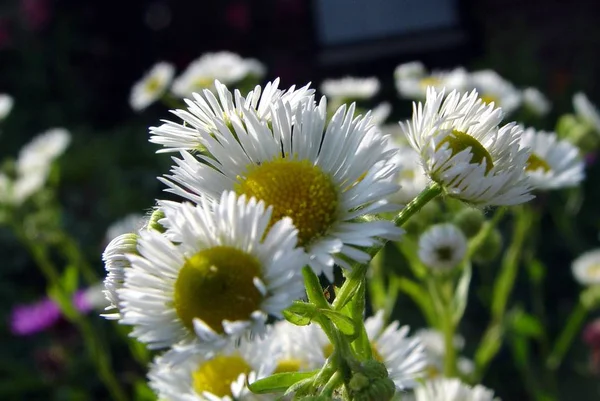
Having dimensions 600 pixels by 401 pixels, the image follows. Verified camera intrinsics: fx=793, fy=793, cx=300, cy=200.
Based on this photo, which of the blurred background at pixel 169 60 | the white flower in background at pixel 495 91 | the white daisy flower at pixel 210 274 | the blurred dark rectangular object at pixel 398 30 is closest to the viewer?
the white daisy flower at pixel 210 274

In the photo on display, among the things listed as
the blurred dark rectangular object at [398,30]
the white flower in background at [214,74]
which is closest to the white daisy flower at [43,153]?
the white flower in background at [214,74]

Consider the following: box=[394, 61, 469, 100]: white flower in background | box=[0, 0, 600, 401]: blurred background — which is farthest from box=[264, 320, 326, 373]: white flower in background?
box=[0, 0, 600, 401]: blurred background

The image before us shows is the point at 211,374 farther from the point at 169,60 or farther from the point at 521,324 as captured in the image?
the point at 169,60

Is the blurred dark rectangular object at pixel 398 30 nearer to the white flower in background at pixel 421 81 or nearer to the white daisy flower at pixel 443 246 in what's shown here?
the white flower in background at pixel 421 81

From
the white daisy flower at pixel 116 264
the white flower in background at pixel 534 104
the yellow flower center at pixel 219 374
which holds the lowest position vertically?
the yellow flower center at pixel 219 374

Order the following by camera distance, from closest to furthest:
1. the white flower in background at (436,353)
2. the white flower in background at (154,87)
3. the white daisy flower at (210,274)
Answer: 1. the white daisy flower at (210,274)
2. the white flower in background at (436,353)
3. the white flower in background at (154,87)

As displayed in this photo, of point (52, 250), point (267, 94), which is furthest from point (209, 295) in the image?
point (52, 250)

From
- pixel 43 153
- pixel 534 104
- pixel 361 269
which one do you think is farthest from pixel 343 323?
pixel 43 153

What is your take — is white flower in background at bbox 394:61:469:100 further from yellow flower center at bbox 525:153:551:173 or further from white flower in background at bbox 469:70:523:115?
→ yellow flower center at bbox 525:153:551:173

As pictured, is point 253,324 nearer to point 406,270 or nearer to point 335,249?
point 335,249
